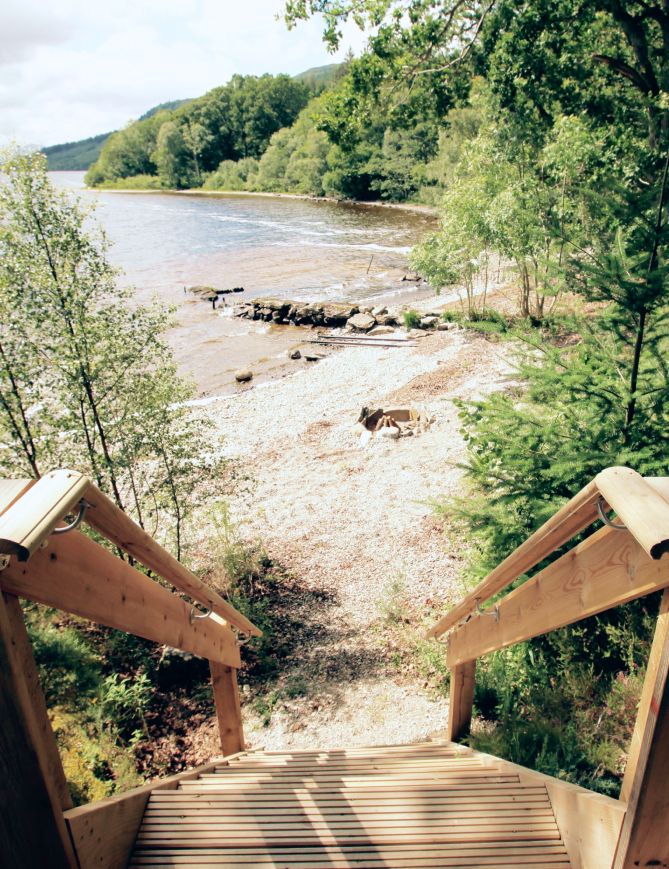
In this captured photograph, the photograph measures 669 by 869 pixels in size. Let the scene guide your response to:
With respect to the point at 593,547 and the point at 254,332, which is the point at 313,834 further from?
the point at 254,332

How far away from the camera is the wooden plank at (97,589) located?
1.21m

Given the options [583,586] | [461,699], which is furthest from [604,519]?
[461,699]

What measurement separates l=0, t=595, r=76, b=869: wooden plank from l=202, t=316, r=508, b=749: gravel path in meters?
3.96

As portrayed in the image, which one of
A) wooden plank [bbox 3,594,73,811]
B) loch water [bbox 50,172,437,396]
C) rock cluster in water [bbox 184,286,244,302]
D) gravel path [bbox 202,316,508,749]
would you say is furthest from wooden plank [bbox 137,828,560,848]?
rock cluster in water [bbox 184,286,244,302]

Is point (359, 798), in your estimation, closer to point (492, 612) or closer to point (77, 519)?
point (492, 612)

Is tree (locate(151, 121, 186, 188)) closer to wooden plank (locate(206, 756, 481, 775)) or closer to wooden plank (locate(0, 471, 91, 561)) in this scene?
wooden plank (locate(206, 756, 481, 775))

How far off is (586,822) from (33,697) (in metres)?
1.58

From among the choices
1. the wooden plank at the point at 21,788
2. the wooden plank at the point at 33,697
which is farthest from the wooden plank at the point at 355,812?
the wooden plank at the point at 33,697

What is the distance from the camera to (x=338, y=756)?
3.33 m

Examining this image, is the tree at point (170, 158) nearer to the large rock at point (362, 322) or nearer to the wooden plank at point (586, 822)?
the large rock at point (362, 322)

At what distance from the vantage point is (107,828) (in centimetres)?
159

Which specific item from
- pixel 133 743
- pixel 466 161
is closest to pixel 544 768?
pixel 133 743

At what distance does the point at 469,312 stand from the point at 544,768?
687 inches

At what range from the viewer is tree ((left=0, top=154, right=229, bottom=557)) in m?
5.34
